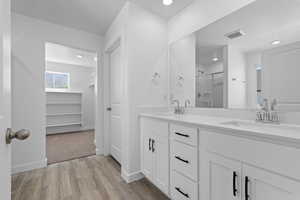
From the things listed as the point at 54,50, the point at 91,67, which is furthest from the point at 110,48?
the point at 91,67

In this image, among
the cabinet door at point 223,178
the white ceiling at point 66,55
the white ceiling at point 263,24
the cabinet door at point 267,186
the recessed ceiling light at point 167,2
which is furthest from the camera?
the white ceiling at point 66,55

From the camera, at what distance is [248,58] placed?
1363 millimetres

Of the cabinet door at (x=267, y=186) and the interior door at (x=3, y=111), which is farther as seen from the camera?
the cabinet door at (x=267, y=186)

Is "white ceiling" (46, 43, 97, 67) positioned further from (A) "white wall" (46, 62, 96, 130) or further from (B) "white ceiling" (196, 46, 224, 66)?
(B) "white ceiling" (196, 46, 224, 66)

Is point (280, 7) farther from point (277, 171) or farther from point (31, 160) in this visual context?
point (31, 160)

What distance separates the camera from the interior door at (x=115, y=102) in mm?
2377

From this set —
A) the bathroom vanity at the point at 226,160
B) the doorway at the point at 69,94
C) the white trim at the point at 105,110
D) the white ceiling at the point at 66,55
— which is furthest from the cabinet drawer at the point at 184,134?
the doorway at the point at 69,94

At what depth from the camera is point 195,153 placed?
1112 millimetres

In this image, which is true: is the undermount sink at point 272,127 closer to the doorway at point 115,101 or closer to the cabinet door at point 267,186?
the cabinet door at point 267,186

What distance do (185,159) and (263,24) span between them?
145cm

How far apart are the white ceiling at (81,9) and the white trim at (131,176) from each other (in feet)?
7.79

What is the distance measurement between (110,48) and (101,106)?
3.86 ft

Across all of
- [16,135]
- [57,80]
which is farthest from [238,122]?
[57,80]

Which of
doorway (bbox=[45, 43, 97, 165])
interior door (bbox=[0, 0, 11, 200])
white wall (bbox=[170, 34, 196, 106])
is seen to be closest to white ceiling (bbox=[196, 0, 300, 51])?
white wall (bbox=[170, 34, 196, 106])
